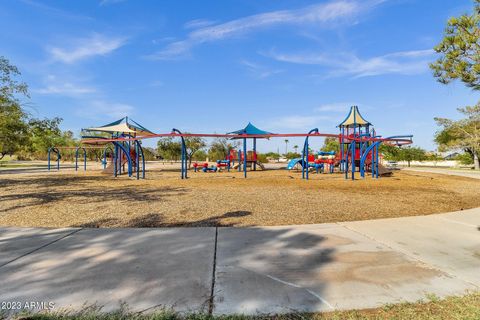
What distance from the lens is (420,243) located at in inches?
179

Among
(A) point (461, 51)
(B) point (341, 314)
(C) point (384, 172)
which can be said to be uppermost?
(A) point (461, 51)

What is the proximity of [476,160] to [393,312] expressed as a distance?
155 feet

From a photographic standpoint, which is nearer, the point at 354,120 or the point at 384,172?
the point at 384,172

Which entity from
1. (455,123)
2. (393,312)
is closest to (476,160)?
(455,123)

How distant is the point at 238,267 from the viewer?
11.5 ft

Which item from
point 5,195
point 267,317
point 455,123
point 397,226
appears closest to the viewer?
point 267,317

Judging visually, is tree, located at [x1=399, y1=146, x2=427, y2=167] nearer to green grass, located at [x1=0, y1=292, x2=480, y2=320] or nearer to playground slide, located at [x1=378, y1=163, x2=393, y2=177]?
playground slide, located at [x1=378, y1=163, x2=393, y2=177]

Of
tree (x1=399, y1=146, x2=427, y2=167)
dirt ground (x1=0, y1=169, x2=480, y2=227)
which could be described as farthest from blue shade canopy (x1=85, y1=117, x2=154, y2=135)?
tree (x1=399, y1=146, x2=427, y2=167)

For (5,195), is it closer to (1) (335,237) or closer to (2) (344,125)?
(1) (335,237)

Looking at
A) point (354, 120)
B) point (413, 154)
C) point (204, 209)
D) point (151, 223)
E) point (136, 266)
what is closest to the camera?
point (136, 266)

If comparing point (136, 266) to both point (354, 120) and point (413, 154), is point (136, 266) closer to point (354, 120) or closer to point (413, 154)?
point (354, 120)

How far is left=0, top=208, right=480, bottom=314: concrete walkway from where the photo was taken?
2715 mm

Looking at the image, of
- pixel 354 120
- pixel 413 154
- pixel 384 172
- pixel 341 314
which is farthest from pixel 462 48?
pixel 413 154

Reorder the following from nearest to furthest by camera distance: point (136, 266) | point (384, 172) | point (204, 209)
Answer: point (136, 266) < point (204, 209) < point (384, 172)
